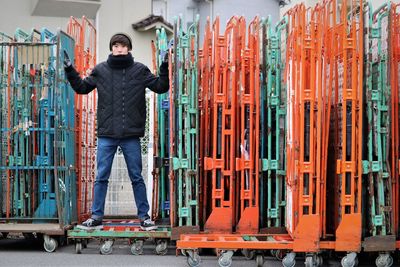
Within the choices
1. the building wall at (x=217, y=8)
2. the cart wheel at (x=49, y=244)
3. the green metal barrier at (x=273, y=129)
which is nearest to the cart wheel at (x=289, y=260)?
the green metal barrier at (x=273, y=129)

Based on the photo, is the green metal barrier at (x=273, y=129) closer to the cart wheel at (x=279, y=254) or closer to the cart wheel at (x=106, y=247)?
the cart wheel at (x=279, y=254)

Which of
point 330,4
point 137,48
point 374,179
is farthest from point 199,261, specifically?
point 137,48

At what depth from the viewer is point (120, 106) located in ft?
24.0

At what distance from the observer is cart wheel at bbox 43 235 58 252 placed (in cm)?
737

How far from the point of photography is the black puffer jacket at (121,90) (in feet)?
24.0

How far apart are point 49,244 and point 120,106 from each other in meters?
1.71

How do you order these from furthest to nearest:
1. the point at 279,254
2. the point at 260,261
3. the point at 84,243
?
1. the point at 84,243
2. the point at 279,254
3. the point at 260,261

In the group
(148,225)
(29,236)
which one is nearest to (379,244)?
(148,225)

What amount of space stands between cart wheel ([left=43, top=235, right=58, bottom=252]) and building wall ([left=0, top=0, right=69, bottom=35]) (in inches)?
275

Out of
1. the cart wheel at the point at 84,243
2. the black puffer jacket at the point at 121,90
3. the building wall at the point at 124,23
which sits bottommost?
the cart wheel at the point at 84,243

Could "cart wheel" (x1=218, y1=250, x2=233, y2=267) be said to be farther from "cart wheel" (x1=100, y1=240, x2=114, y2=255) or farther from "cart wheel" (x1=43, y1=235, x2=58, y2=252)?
"cart wheel" (x1=43, y1=235, x2=58, y2=252)

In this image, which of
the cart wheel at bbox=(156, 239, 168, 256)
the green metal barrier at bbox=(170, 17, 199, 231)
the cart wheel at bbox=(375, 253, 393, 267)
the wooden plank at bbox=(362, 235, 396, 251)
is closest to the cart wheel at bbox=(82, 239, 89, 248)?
the cart wheel at bbox=(156, 239, 168, 256)

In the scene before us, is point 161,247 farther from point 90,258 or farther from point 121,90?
point 121,90

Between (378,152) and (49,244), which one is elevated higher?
(378,152)
